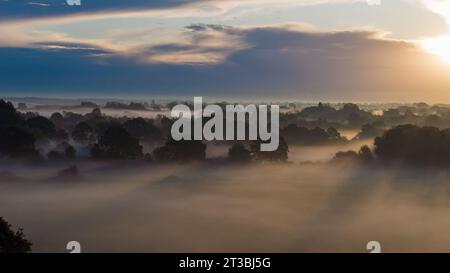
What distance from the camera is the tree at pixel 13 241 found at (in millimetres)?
21484

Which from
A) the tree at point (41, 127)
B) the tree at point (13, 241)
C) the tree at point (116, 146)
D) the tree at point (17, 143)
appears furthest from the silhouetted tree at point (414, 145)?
the tree at point (13, 241)

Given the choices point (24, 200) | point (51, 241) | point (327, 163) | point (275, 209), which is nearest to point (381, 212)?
point (275, 209)

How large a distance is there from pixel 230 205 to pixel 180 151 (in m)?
26.2

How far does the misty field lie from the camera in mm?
24891

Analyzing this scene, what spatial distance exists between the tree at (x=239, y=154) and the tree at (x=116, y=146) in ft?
33.9

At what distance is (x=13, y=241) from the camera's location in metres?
21.8

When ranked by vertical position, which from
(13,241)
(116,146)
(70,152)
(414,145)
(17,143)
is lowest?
(13,241)

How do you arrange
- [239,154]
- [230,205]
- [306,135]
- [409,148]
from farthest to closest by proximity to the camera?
1. [306,135]
2. [239,154]
3. [409,148]
4. [230,205]

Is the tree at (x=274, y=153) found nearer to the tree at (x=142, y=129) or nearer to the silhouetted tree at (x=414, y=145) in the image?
the silhouetted tree at (x=414, y=145)

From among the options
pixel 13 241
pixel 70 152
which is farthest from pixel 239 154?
pixel 13 241

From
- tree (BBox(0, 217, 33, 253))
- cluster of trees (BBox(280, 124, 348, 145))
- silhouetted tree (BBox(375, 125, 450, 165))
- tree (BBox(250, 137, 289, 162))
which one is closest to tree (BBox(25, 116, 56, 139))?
tree (BBox(250, 137, 289, 162))

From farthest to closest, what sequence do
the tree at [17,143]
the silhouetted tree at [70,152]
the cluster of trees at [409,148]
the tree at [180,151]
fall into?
the silhouetted tree at [70,152], the tree at [180,151], the tree at [17,143], the cluster of trees at [409,148]

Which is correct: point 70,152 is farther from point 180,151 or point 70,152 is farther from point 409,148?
point 409,148

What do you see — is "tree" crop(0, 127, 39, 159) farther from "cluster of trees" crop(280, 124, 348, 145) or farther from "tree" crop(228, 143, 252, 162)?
"cluster of trees" crop(280, 124, 348, 145)
